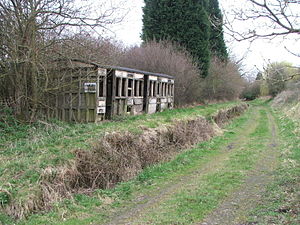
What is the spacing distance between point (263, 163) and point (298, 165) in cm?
127

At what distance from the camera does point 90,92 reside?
1253cm

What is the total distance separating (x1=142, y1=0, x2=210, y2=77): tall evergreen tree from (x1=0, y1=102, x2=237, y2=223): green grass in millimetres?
18211

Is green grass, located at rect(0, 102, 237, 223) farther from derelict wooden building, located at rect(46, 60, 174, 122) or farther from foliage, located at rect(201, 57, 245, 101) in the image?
foliage, located at rect(201, 57, 245, 101)

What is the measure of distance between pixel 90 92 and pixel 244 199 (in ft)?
26.1

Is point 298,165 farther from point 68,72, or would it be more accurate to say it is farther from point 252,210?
point 68,72

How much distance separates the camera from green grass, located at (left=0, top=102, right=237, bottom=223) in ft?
19.9

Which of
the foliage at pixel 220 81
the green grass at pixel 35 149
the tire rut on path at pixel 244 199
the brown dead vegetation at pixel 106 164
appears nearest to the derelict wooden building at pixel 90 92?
the green grass at pixel 35 149

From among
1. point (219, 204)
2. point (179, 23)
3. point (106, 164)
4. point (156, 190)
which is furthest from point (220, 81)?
point (219, 204)

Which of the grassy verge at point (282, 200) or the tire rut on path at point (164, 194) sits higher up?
the grassy verge at point (282, 200)

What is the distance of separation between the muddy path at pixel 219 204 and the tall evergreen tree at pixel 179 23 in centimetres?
1891

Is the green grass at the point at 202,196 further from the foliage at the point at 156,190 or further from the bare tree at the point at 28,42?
the bare tree at the point at 28,42

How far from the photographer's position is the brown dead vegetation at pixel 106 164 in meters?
6.10

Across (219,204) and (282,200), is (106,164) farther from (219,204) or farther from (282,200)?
(282,200)

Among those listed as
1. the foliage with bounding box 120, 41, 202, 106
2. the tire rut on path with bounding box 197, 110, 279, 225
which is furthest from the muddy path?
the foliage with bounding box 120, 41, 202, 106
